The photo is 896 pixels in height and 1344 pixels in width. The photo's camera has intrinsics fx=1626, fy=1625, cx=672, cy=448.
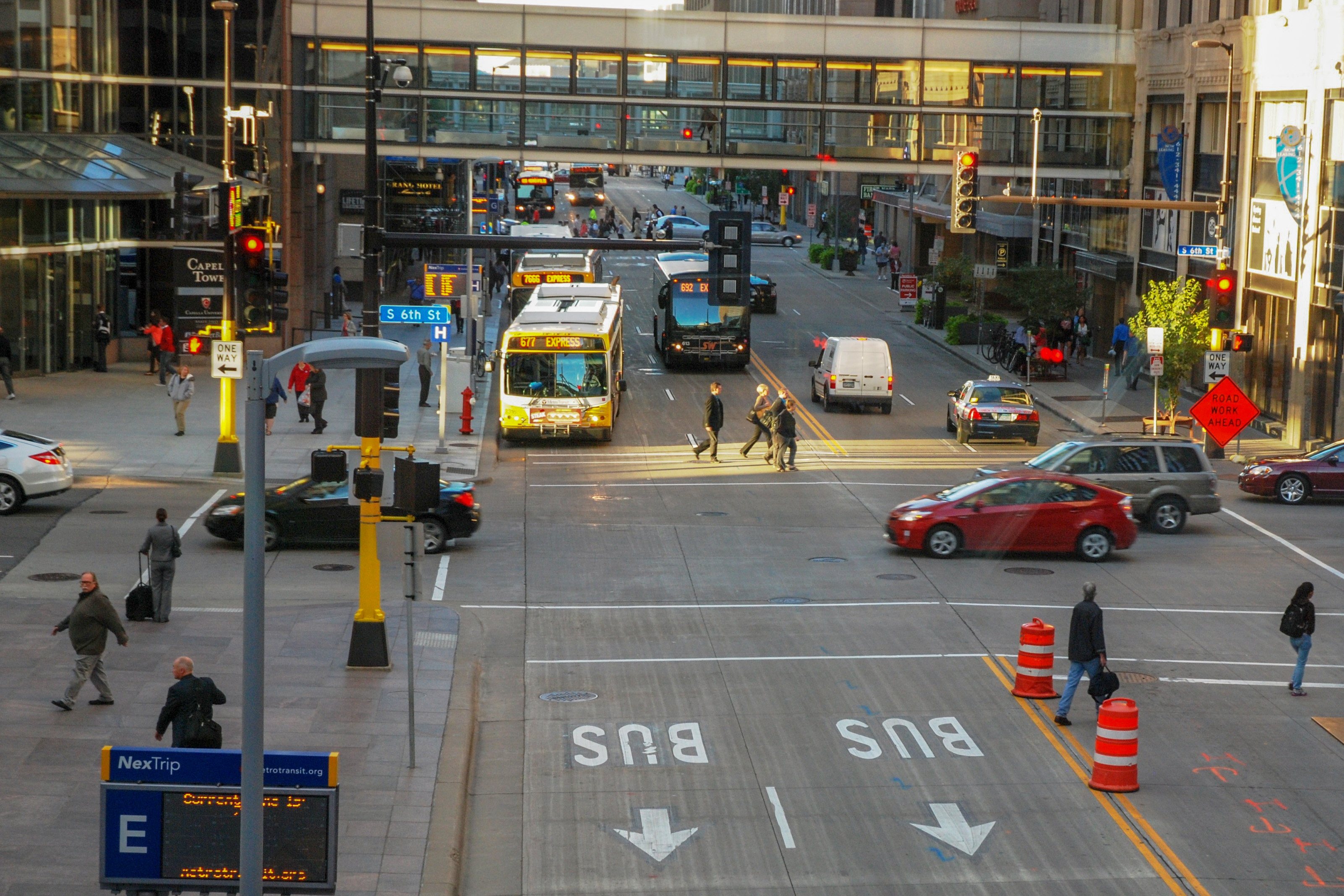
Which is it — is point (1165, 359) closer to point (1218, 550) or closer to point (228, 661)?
point (1218, 550)

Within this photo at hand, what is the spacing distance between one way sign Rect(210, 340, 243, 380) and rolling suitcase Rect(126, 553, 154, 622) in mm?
8789

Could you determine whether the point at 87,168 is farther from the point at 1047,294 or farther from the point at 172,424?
the point at 1047,294

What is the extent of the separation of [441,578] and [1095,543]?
1060 centimetres

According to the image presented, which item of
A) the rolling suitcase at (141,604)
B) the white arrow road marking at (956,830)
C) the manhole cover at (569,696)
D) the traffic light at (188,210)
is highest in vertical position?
the traffic light at (188,210)

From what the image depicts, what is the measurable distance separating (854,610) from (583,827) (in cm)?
925

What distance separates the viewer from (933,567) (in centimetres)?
2600

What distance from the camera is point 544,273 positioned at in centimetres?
5628

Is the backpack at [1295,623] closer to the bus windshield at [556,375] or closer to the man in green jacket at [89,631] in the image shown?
the man in green jacket at [89,631]

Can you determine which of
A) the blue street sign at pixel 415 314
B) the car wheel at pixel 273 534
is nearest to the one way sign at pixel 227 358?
the blue street sign at pixel 415 314

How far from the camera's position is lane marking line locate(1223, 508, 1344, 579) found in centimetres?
2608

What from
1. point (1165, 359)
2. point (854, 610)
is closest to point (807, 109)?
point (1165, 359)

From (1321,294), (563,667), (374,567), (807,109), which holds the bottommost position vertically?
(563,667)

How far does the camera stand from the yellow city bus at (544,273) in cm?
5616

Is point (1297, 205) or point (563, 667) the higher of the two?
point (1297, 205)
